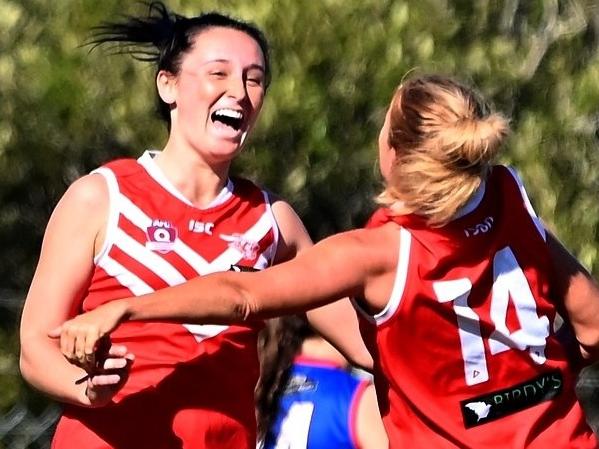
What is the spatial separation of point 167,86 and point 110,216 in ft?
1.34

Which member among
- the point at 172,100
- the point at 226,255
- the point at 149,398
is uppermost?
the point at 172,100

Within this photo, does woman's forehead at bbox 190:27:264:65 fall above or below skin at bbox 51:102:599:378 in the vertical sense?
above

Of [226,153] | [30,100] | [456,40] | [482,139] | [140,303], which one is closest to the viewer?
[140,303]

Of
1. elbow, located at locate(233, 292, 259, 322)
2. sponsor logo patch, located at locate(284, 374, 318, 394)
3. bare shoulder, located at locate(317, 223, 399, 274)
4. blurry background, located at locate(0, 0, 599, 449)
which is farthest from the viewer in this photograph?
blurry background, located at locate(0, 0, 599, 449)

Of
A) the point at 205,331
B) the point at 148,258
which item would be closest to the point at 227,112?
the point at 148,258

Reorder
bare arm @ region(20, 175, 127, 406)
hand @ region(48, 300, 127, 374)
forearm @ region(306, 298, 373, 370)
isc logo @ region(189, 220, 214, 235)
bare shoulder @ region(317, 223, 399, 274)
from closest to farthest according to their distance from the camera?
1. hand @ region(48, 300, 127, 374)
2. bare shoulder @ region(317, 223, 399, 274)
3. bare arm @ region(20, 175, 127, 406)
4. isc logo @ region(189, 220, 214, 235)
5. forearm @ region(306, 298, 373, 370)

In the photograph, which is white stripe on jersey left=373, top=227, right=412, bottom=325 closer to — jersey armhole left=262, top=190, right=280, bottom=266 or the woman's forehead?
jersey armhole left=262, top=190, right=280, bottom=266

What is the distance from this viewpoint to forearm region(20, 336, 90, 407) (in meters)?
3.15

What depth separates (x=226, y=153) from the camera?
3.43 m

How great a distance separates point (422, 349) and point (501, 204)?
1.21ft

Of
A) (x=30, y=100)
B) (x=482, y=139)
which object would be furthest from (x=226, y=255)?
(x=30, y=100)

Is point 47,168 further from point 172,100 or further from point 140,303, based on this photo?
point 140,303

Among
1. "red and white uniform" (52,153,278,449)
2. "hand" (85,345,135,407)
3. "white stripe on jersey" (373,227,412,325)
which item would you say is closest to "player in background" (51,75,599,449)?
"white stripe on jersey" (373,227,412,325)

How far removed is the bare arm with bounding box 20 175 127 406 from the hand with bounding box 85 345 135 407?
0.18 meters
